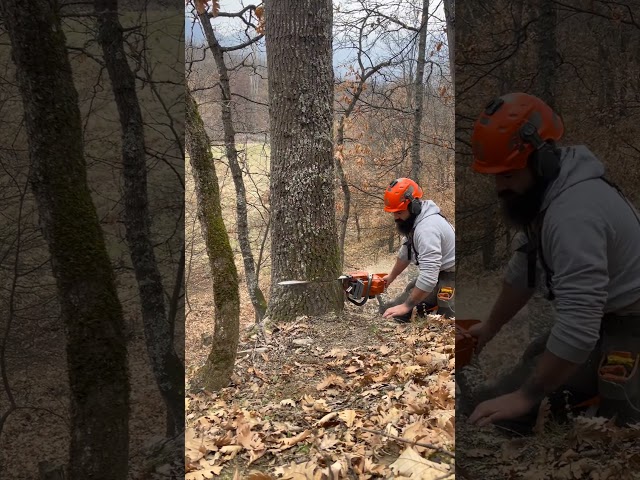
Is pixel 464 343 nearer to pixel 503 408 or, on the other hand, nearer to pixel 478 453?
pixel 503 408

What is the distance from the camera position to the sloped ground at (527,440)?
1.88 metres

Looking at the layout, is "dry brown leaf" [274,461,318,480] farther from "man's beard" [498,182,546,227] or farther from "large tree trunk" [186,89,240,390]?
"large tree trunk" [186,89,240,390]

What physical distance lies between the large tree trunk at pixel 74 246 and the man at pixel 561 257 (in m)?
1.39

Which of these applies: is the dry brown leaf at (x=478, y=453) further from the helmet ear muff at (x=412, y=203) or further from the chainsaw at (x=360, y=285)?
the chainsaw at (x=360, y=285)

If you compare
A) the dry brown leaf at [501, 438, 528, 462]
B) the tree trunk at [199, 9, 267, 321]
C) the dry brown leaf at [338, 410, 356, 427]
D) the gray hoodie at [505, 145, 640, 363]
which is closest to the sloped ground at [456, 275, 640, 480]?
the dry brown leaf at [501, 438, 528, 462]

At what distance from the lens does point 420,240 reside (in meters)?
5.23

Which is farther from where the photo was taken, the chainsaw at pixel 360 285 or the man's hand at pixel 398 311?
the chainsaw at pixel 360 285

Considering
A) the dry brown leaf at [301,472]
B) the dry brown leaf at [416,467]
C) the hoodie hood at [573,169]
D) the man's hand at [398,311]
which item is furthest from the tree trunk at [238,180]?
the hoodie hood at [573,169]

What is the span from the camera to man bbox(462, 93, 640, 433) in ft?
5.75

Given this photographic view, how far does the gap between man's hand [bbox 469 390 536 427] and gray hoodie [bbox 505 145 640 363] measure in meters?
0.22

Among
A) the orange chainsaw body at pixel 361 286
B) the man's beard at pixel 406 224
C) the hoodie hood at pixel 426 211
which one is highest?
the hoodie hood at pixel 426 211

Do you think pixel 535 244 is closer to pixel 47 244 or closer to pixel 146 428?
pixel 146 428

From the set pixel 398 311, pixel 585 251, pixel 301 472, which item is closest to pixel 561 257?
pixel 585 251

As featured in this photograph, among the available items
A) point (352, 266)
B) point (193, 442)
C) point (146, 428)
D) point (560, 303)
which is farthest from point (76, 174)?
point (352, 266)
